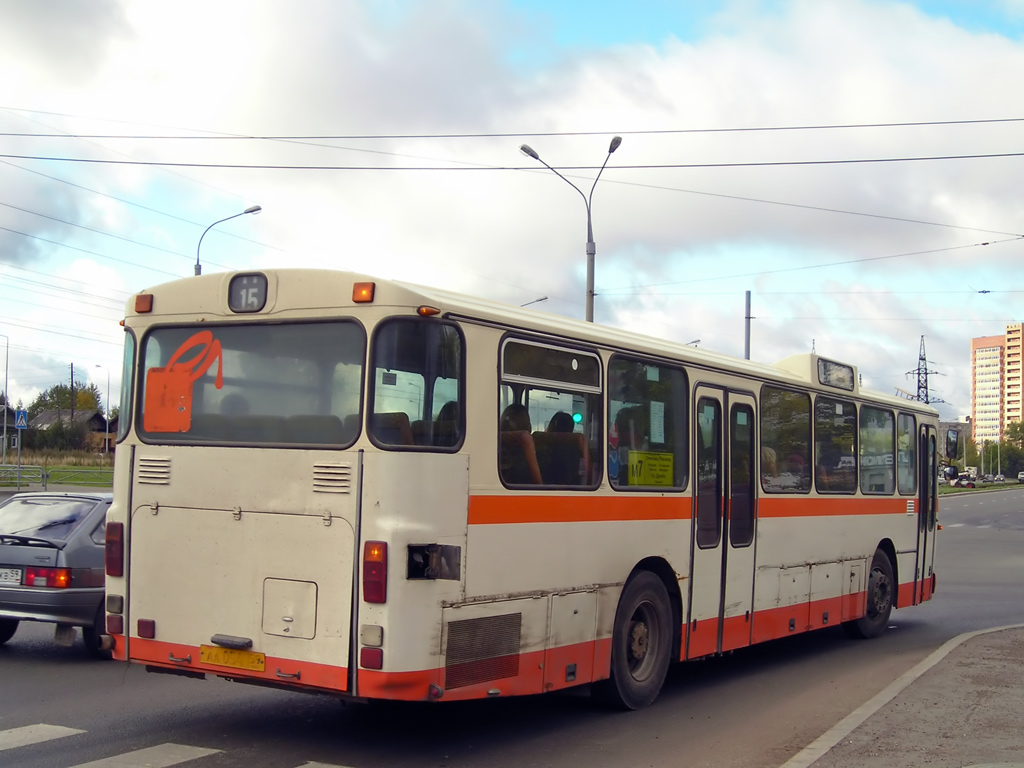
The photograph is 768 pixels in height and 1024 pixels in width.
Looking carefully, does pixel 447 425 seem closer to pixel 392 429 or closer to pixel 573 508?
pixel 392 429

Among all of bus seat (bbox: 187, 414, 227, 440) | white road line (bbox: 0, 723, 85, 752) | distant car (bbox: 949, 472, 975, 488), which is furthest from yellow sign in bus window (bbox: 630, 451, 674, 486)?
distant car (bbox: 949, 472, 975, 488)

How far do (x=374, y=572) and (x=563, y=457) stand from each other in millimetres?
1959

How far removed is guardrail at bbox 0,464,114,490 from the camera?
3591 cm

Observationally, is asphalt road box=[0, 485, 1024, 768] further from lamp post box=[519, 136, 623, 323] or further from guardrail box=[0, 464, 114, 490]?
guardrail box=[0, 464, 114, 490]

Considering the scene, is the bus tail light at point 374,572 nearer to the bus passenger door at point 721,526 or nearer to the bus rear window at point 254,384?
the bus rear window at point 254,384

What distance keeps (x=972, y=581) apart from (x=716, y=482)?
13.6 m

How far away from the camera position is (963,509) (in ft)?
187

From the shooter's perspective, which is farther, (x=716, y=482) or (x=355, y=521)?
(x=716, y=482)

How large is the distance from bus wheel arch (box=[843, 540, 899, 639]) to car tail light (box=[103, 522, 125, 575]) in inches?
359

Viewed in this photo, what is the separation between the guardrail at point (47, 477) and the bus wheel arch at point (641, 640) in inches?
1157

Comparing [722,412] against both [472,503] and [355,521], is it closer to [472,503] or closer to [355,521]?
[472,503]

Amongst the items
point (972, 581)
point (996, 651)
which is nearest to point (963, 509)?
point (972, 581)

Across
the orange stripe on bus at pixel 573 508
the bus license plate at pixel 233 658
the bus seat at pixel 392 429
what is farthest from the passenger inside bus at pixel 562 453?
the bus license plate at pixel 233 658

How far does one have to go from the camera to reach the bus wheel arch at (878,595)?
13.6 m
